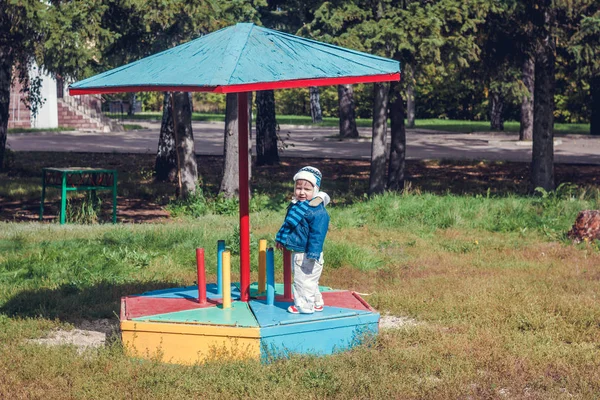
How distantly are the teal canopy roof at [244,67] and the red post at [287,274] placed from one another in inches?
56.4

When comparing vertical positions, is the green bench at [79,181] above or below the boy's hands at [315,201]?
below

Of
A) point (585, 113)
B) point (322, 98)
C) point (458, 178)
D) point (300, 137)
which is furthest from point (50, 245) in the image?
point (322, 98)

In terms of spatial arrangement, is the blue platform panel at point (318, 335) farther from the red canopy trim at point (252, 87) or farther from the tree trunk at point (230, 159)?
the tree trunk at point (230, 159)

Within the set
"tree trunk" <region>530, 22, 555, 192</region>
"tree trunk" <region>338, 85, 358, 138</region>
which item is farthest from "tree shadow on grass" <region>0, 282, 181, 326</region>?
"tree trunk" <region>338, 85, 358, 138</region>

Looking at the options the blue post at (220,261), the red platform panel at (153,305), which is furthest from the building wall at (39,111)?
the red platform panel at (153,305)

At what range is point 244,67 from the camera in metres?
6.87

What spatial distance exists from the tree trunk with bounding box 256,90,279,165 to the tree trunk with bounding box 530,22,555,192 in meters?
8.96

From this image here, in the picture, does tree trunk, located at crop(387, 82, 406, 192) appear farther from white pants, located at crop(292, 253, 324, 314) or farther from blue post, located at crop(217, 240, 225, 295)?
white pants, located at crop(292, 253, 324, 314)

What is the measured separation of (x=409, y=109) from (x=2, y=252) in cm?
3425

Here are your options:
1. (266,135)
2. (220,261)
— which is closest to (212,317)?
(220,261)

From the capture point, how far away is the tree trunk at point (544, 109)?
17.0 m

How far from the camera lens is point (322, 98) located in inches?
2245

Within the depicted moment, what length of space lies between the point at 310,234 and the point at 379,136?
32.1ft

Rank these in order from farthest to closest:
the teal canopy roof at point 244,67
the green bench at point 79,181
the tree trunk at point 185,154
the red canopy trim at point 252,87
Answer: the tree trunk at point 185,154, the green bench at point 79,181, the teal canopy roof at point 244,67, the red canopy trim at point 252,87
